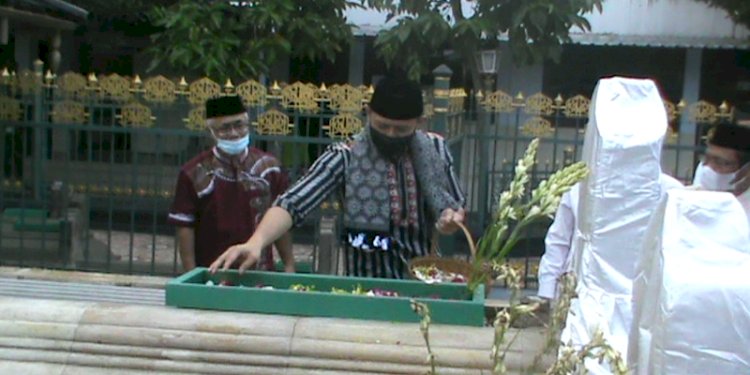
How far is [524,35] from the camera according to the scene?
8633 millimetres

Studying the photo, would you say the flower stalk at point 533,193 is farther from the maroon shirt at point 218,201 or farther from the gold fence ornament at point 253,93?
the gold fence ornament at point 253,93

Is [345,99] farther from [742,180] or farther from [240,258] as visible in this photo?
[240,258]

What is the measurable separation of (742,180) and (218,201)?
200 centimetres

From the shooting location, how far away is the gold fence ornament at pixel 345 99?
6.21m

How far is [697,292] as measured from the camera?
1666mm

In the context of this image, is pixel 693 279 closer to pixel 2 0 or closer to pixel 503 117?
pixel 503 117

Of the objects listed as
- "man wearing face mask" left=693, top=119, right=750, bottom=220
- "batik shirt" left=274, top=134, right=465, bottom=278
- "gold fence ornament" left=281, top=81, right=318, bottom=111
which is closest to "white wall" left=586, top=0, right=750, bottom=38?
"gold fence ornament" left=281, top=81, right=318, bottom=111

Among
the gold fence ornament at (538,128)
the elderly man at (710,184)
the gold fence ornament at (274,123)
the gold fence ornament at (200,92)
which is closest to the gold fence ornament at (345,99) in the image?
the gold fence ornament at (274,123)

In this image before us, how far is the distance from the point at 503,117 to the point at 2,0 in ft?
13.1

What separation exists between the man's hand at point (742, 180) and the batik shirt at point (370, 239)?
51.0 inches

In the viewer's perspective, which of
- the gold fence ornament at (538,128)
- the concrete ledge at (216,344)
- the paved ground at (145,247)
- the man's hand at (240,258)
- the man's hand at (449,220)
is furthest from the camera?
the paved ground at (145,247)

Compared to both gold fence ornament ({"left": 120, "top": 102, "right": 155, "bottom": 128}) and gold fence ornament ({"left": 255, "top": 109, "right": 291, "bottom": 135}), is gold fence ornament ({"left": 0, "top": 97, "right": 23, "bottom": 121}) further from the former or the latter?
gold fence ornament ({"left": 255, "top": 109, "right": 291, "bottom": 135})

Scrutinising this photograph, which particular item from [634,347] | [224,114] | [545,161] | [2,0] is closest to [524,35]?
[545,161]

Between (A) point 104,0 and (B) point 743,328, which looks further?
(A) point 104,0
